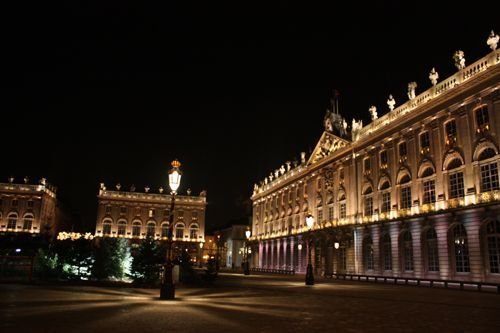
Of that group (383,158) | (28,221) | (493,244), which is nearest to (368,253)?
(383,158)

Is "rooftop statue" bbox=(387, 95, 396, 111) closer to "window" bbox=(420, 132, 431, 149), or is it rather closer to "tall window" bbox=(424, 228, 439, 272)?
"window" bbox=(420, 132, 431, 149)

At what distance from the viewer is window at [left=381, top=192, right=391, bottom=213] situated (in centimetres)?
4094

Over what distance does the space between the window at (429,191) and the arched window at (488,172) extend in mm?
4835

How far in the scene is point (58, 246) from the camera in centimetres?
2608

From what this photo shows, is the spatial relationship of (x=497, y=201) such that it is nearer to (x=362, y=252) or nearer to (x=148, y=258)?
(x=362, y=252)

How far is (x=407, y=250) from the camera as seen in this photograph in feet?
122

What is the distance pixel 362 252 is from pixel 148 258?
26.1 m

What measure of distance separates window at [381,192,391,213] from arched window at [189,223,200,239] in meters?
61.1

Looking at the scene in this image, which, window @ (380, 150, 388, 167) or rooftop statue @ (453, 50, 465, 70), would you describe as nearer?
rooftop statue @ (453, 50, 465, 70)

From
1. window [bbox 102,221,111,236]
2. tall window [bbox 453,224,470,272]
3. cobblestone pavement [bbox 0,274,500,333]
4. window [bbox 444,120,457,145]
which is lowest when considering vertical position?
cobblestone pavement [bbox 0,274,500,333]

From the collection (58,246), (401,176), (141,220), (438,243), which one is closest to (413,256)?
(438,243)

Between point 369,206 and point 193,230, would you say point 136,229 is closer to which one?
point 193,230

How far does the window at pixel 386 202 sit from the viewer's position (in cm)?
4094

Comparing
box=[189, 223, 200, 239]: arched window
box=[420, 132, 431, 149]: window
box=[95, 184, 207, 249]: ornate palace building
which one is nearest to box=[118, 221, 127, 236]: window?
box=[95, 184, 207, 249]: ornate palace building
